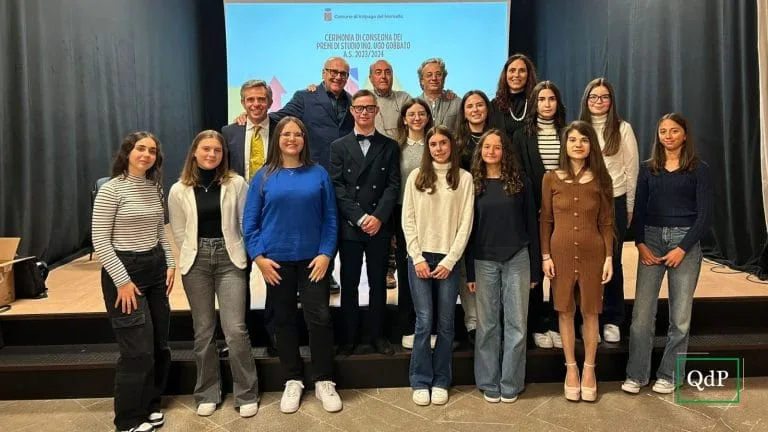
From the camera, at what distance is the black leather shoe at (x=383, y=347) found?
2.77m

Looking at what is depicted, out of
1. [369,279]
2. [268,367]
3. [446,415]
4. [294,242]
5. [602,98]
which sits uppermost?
[602,98]

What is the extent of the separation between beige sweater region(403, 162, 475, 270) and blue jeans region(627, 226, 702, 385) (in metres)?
0.91

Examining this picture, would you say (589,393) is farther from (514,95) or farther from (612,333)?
(514,95)

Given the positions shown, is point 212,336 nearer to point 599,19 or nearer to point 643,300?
point 643,300

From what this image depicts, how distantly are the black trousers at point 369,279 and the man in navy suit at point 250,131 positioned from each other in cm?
68

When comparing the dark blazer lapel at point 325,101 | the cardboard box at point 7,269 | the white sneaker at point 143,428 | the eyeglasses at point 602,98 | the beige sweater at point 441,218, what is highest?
the dark blazer lapel at point 325,101

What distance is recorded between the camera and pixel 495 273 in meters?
2.51

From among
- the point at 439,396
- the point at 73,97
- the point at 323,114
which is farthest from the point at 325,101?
the point at 73,97

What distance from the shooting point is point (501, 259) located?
97.2 inches

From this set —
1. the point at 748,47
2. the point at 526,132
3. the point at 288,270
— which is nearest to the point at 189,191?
the point at 288,270

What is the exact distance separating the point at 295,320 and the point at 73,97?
141 inches

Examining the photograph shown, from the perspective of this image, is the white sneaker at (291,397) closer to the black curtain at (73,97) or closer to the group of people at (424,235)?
the group of people at (424,235)

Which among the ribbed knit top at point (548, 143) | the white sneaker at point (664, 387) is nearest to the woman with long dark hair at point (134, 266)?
the ribbed knit top at point (548, 143)

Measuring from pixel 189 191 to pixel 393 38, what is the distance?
14.6 ft
